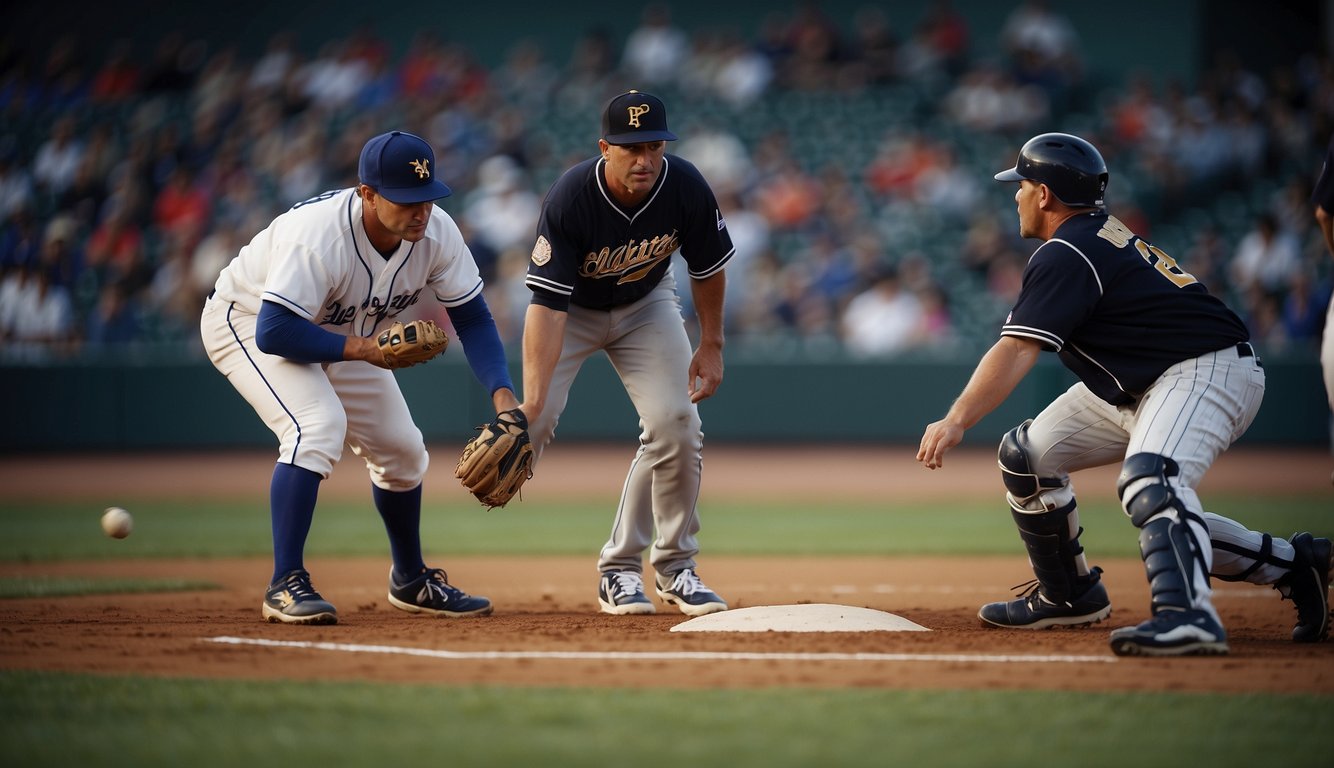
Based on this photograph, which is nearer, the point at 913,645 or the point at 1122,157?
the point at 913,645

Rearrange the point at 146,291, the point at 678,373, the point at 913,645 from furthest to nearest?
the point at 146,291, the point at 678,373, the point at 913,645

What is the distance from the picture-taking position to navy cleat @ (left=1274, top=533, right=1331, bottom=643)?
A: 4.82 metres

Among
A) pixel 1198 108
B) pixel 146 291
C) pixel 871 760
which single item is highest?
pixel 1198 108

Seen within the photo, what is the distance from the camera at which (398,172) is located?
511cm

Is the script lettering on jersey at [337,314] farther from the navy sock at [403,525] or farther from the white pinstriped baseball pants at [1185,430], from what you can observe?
the white pinstriped baseball pants at [1185,430]

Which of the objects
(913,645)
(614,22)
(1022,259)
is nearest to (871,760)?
(913,645)

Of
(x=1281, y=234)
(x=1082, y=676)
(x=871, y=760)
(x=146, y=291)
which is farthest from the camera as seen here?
(x=146, y=291)

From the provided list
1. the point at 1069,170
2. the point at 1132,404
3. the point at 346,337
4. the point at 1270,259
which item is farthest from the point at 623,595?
the point at 1270,259

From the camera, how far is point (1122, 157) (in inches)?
664

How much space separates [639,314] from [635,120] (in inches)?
35.2

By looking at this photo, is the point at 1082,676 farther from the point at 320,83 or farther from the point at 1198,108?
the point at 320,83

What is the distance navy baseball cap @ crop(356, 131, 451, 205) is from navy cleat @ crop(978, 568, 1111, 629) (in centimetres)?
254

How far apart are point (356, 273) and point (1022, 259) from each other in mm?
11215

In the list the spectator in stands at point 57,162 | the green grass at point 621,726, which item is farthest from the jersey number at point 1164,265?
the spectator in stands at point 57,162
